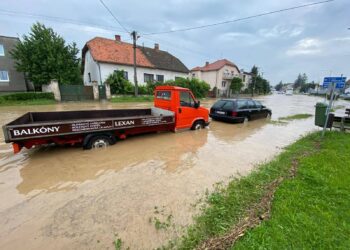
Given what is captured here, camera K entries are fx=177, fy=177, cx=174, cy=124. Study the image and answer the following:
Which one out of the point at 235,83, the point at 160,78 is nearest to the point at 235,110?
the point at 160,78

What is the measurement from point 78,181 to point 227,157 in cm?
418

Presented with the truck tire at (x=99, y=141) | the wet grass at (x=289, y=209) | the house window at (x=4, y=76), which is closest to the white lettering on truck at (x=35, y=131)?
the truck tire at (x=99, y=141)

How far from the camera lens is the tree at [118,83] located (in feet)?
70.8

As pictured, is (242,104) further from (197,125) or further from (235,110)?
(197,125)

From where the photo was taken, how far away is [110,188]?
12.2 ft

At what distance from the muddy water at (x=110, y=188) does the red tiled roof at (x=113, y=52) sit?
18794 millimetres

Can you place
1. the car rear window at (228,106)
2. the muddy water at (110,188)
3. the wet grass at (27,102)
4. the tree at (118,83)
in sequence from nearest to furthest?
the muddy water at (110,188)
the car rear window at (228,106)
the wet grass at (27,102)
the tree at (118,83)

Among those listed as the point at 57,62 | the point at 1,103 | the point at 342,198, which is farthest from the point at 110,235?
the point at 57,62

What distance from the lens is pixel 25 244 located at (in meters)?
2.39

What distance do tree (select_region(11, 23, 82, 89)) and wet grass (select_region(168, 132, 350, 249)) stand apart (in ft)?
77.0

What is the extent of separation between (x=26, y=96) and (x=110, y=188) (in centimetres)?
1971

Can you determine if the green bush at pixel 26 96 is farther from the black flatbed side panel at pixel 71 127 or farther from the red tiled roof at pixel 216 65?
the red tiled roof at pixel 216 65

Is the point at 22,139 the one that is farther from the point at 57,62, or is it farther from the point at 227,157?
the point at 57,62

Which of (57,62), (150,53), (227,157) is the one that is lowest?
(227,157)
